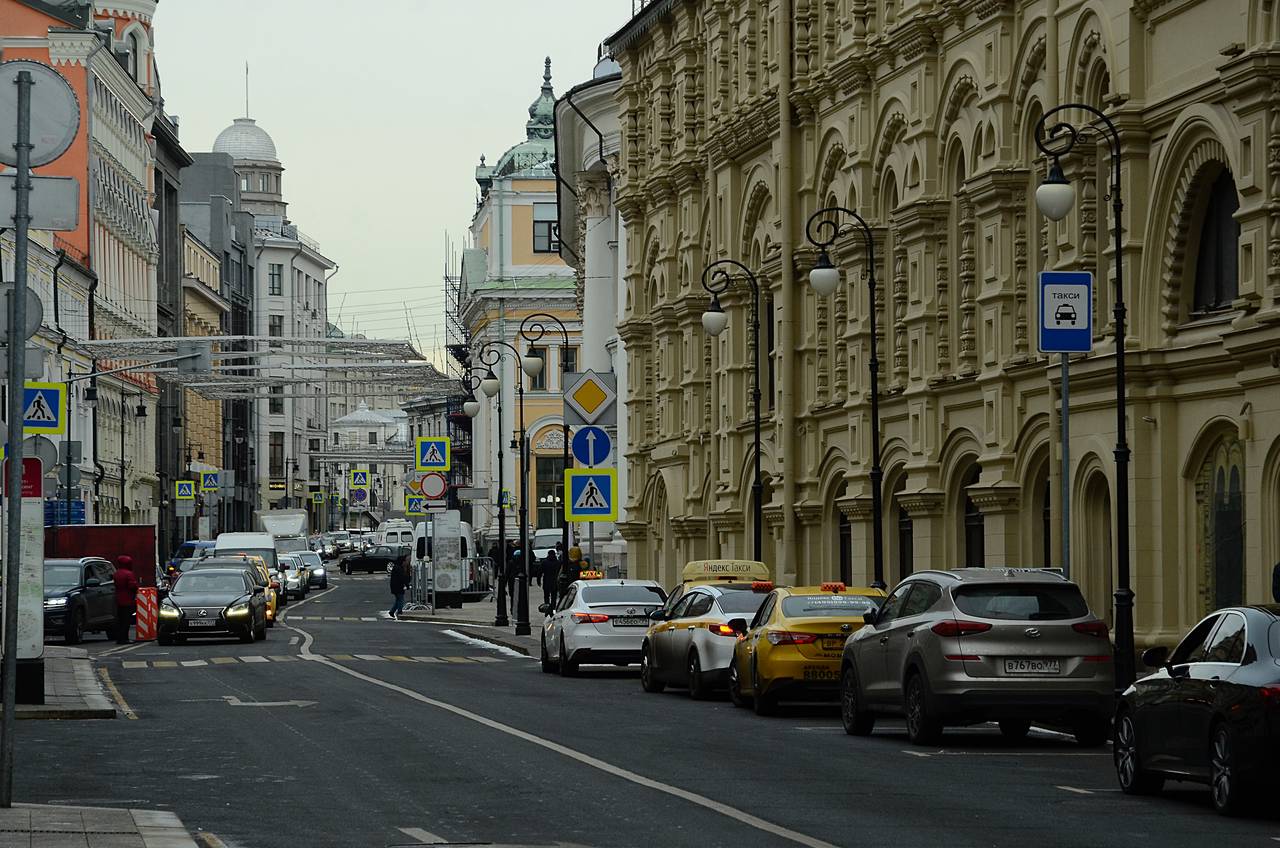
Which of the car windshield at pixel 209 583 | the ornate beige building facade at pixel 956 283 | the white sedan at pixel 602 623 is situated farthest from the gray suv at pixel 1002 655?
the car windshield at pixel 209 583

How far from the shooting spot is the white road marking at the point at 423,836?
1389 centimetres

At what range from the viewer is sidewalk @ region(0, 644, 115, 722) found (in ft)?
82.3

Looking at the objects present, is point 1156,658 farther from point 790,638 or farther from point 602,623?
point 602,623

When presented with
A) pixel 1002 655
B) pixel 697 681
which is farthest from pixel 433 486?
pixel 1002 655

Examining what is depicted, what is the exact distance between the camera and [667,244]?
184ft

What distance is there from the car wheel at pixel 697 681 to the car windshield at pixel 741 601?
0.69 m

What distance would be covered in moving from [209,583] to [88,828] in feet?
116

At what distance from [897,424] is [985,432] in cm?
469

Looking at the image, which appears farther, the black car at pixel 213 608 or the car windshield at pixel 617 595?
the black car at pixel 213 608

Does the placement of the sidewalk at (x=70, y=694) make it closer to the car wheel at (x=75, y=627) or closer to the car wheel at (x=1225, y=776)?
the car wheel at (x=75, y=627)

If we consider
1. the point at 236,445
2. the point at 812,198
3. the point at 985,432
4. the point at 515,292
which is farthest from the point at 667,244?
the point at 236,445

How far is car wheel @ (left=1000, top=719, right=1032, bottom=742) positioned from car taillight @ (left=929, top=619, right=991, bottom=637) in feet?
6.63

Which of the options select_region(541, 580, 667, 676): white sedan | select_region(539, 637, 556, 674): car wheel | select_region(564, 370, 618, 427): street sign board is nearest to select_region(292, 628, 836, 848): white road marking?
select_region(541, 580, 667, 676): white sedan

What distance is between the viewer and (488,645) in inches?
1903
